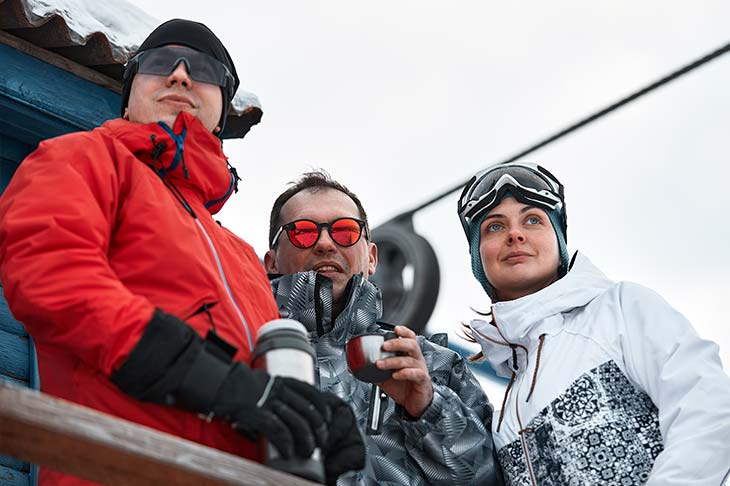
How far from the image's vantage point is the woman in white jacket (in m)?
2.62

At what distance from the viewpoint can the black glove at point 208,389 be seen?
196cm

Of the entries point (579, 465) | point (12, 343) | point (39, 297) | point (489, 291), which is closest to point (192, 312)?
point (39, 297)

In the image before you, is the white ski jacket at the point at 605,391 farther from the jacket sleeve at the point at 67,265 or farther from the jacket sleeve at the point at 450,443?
the jacket sleeve at the point at 67,265

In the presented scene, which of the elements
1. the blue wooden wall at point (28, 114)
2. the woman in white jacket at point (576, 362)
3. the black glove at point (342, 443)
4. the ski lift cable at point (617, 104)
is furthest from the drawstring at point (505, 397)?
the ski lift cable at point (617, 104)

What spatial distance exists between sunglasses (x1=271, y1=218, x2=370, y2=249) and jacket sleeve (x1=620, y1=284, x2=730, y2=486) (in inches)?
48.9

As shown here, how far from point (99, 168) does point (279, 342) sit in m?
0.62

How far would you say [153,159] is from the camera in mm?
2557

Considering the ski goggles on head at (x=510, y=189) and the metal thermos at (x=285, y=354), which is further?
the ski goggles on head at (x=510, y=189)

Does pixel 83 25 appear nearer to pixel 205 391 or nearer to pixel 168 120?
pixel 168 120

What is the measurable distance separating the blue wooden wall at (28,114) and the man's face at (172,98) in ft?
4.20

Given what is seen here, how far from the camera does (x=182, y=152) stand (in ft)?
8.50

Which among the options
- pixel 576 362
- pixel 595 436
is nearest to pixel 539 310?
pixel 576 362

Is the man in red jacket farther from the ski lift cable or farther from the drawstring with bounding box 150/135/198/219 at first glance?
the ski lift cable

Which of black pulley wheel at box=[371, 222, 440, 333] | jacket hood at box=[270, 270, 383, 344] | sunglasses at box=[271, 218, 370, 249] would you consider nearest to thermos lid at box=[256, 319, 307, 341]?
jacket hood at box=[270, 270, 383, 344]
